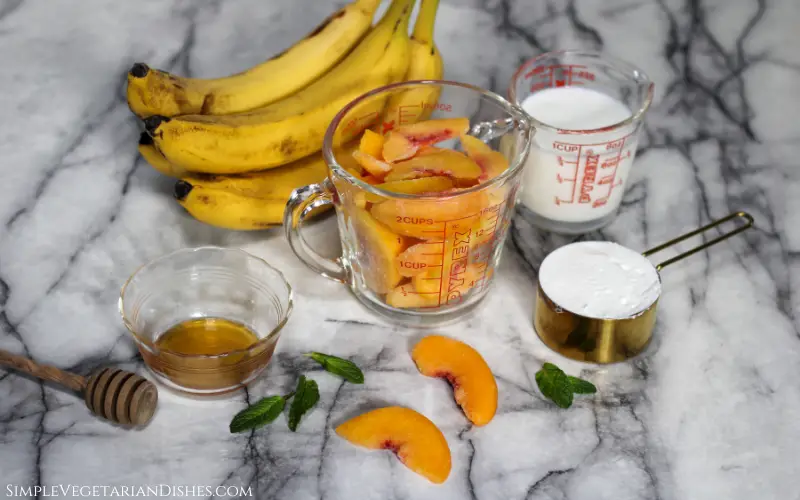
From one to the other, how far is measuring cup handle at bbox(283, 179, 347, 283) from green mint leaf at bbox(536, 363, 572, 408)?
31cm

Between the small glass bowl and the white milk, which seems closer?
the small glass bowl

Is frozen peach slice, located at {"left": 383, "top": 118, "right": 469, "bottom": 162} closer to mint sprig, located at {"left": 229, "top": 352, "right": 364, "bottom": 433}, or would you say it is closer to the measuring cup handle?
the measuring cup handle

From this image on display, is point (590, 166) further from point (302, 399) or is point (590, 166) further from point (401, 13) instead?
point (302, 399)

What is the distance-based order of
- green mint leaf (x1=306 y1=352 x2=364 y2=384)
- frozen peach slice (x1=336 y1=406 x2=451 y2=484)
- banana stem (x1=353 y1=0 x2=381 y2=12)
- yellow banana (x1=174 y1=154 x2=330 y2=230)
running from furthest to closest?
banana stem (x1=353 y1=0 x2=381 y2=12) < yellow banana (x1=174 y1=154 x2=330 y2=230) < green mint leaf (x1=306 y1=352 x2=364 y2=384) < frozen peach slice (x1=336 y1=406 x2=451 y2=484)

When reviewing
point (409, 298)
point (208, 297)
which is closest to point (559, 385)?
point (409, 298)

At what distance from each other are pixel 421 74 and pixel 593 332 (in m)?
0.48

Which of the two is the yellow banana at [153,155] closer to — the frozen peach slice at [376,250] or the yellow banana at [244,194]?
the yellow banana at [244,194]

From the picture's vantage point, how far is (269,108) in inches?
56.4

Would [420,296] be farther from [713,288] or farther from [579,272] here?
[713,288]

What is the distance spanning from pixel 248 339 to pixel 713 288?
66 cm

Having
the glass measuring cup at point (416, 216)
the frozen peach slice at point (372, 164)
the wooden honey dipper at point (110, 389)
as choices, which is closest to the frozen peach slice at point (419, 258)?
the glass measuring cup at point (416, 216)

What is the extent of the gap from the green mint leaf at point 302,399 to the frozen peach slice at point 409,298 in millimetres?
167

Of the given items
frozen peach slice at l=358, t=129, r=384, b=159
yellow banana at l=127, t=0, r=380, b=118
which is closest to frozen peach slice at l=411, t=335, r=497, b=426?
frozen peach slice at l=358, t=129, r=384, b=159

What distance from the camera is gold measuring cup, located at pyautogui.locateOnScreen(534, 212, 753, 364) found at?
1.28 metres
